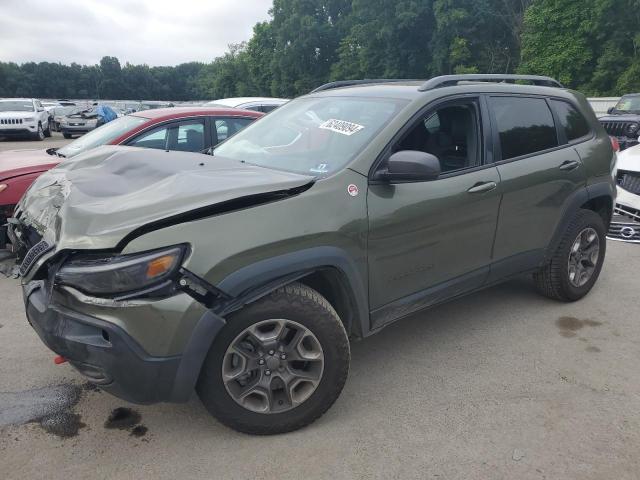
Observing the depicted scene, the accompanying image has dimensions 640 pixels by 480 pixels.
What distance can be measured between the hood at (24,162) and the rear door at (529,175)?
13.5ft

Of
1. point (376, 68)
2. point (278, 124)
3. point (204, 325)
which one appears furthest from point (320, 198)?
point (376, 68)

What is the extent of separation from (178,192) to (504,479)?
78.1 inches

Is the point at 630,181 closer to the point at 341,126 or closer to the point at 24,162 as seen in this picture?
the point at 341,126

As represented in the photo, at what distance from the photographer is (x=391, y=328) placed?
155 inches

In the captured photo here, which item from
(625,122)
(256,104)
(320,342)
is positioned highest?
(256,104)

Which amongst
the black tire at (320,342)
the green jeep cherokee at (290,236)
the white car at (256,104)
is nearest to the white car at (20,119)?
the white car at (256,104)

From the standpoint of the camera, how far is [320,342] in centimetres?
261

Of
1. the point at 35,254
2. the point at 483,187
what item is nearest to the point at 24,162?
the point at 35,254

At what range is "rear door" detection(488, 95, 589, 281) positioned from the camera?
11.7ft

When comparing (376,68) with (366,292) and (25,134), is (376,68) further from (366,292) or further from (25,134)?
(366,292)

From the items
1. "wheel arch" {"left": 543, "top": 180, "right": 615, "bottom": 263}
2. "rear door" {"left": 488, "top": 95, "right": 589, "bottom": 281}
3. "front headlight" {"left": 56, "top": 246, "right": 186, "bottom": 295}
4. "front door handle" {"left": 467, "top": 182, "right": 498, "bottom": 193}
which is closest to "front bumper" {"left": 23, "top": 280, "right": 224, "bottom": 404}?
"front headlight" {"left": 56, "top": 246, "right": 186, "bottom": 295}

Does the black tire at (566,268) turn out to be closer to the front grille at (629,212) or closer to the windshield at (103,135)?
the front grille at (629,212)

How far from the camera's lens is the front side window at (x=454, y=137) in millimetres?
3426

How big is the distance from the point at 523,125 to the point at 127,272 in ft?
9.58
